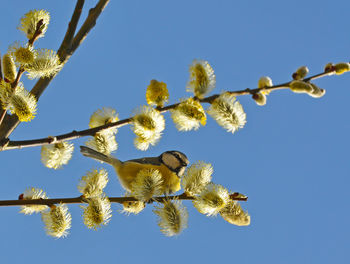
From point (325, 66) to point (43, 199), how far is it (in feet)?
4.81

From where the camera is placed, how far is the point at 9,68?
165 cm

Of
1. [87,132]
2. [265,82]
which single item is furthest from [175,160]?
[265,82]

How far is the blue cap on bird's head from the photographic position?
2135 mm

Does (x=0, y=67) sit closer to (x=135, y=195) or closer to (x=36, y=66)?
(x=36, y=66)

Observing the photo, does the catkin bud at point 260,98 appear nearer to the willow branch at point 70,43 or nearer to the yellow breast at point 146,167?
the yellow breast at point 146,167

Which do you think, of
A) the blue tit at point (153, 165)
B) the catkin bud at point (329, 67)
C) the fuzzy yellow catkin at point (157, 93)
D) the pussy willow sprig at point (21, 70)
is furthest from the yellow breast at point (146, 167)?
the catkin bud at point (329, 67)

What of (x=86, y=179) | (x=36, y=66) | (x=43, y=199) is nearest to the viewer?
(x=36, y=66)

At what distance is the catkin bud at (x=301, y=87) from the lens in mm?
1610

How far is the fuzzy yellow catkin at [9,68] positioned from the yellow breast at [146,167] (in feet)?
2.56

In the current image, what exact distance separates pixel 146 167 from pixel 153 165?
0.07 metres

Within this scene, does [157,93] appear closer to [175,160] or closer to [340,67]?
[175,160]

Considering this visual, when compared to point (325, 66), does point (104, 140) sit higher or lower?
lower

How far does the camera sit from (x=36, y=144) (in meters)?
1.64

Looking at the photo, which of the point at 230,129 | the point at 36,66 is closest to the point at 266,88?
the point at 230,129
